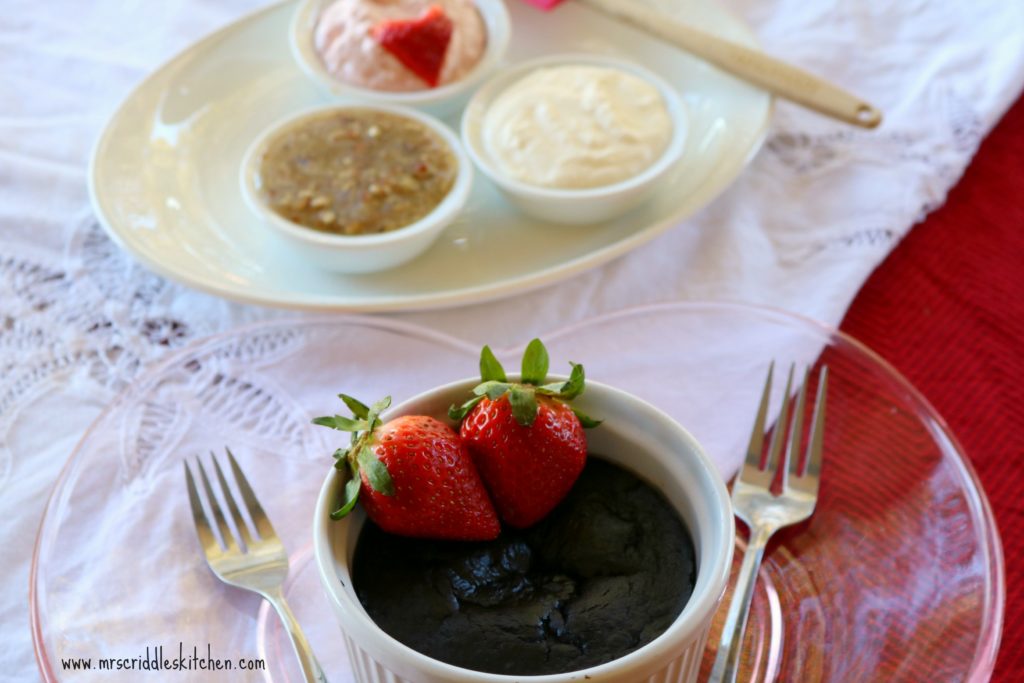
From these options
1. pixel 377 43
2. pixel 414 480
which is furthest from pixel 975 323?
pixel 377 43

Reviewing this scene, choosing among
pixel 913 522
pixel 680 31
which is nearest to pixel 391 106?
pixel 680 31

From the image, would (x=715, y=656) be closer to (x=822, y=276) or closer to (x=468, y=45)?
(x=822, y=276)

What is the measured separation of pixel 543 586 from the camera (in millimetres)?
826

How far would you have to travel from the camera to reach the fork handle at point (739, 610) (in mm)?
901

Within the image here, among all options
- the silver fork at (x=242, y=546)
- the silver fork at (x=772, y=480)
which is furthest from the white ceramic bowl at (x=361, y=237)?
the silver fork at (x=772, y=480)

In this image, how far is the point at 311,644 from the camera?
3.10ft

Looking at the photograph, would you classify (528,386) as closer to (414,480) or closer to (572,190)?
(414,480)

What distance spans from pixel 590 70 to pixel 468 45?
24 centimetres

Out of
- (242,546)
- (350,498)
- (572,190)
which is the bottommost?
(242,546)

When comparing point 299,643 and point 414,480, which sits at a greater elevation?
point 414,480

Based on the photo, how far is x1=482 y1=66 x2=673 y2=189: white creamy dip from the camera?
1542 millimetres

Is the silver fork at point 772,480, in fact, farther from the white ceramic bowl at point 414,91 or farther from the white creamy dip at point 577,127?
the white ceramic bowl at point 414,91

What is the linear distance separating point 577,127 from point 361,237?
404mm

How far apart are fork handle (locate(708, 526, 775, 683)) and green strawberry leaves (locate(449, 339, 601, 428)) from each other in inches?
9.0
